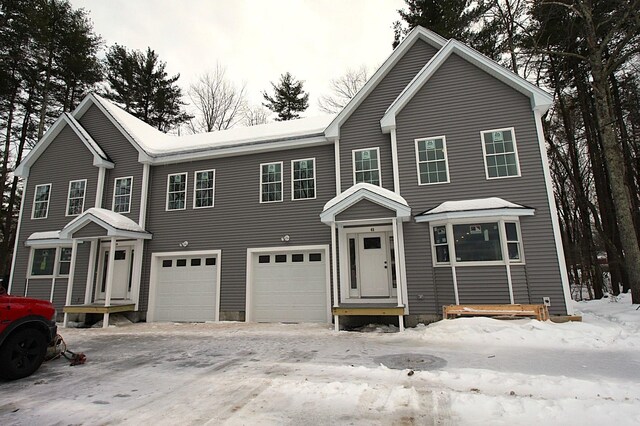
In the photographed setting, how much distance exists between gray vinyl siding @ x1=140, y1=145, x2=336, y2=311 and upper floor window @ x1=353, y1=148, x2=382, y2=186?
0.87 m

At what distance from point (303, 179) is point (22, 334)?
807cm

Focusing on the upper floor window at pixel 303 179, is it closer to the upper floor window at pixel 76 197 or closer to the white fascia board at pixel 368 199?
the white fascia board at pixel 368 199

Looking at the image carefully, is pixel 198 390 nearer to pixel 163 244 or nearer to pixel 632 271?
pixel 163 244

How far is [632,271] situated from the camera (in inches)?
385

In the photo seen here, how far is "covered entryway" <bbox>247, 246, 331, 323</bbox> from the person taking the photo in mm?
10523

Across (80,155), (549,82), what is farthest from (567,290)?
(80,155)

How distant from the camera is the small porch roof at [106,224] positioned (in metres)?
10.7

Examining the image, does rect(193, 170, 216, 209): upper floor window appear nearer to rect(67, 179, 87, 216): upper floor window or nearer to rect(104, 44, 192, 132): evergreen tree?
rect(67, 179, 87, 216): upper floor window

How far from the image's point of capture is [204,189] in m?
12.2

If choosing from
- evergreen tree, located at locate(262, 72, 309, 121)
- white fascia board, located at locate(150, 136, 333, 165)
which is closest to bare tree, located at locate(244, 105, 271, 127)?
evergreen tree, located at locate(262, 72, 309, 121)

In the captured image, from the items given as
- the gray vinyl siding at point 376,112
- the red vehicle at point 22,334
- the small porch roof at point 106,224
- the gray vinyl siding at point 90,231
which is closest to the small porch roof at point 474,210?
the gray vinyl siding at point 376,112

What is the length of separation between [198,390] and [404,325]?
6080 millimetres

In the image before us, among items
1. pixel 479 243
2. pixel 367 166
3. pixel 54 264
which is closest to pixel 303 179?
pixel 367 166

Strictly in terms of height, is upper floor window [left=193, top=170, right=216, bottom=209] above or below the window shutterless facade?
above
